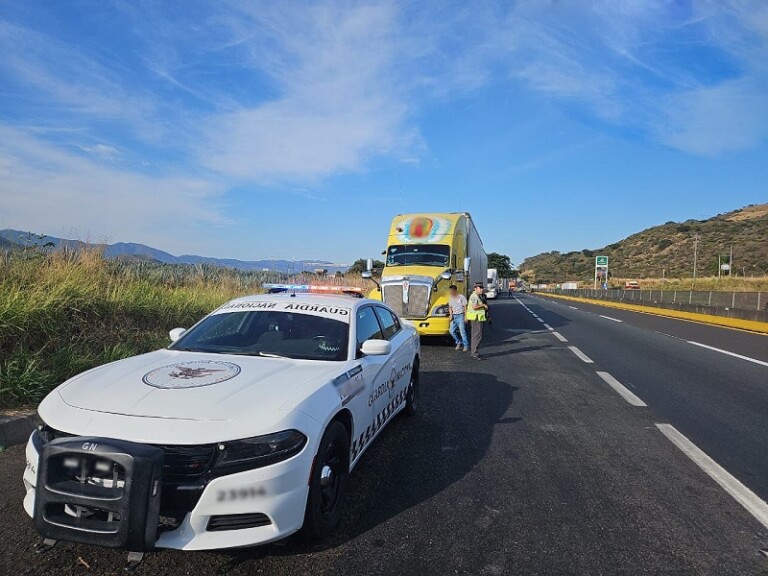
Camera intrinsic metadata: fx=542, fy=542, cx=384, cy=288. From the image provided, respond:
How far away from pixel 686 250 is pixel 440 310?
89672 millimetres

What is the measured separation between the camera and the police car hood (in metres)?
3.01

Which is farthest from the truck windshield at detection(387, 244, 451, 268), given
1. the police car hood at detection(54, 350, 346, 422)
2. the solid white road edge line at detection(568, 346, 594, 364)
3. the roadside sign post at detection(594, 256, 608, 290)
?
the roadside sign post at detection(594, 256, 608, 290)

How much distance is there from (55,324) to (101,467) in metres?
5.31

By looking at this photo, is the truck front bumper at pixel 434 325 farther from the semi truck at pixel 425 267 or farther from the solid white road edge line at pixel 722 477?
the solid white road edge line at pixel 722 477

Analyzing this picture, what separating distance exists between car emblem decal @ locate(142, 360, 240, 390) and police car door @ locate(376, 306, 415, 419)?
1532 mm

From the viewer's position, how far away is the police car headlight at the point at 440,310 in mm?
13625

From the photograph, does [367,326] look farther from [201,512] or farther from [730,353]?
[730,353]

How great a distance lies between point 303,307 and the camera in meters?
4.97

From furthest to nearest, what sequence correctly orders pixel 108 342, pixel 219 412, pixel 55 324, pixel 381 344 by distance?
pixel 108 342 → pixel 55 324 → pixel 381 344 → pixel 219 412

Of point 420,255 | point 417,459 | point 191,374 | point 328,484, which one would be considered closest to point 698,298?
point 420,255

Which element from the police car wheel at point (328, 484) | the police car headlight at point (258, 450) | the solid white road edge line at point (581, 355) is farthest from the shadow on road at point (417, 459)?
the solid white road edge line at point (581, 355)

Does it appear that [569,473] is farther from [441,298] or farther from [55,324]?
[441,298]

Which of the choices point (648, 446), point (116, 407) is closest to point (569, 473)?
point (648, 446)

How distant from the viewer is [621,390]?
820 centimetres
